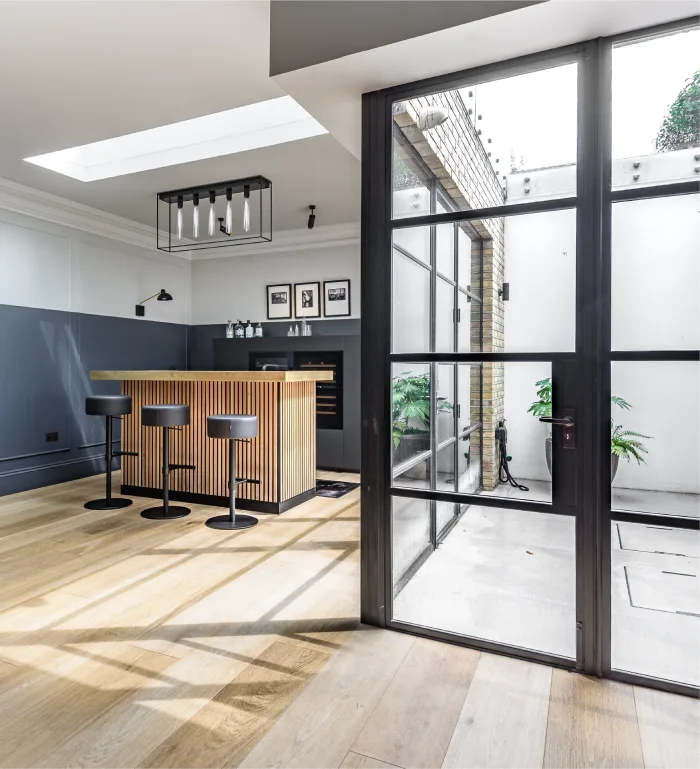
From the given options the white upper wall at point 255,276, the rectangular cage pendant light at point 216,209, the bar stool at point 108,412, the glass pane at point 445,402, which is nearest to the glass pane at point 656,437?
the glass pane at point 445,402

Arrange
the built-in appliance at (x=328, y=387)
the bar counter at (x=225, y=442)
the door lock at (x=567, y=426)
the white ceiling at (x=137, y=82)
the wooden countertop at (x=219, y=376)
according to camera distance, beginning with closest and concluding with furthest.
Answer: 1. the door lock at (x=567, y=426)
2. the white ceiling at (x=137, y=82)
3. the wooden countertop at (x=219, y=376)
4. the bar counter at (x=225, y=442)
5. the built-in appliance at (x=328, y=387)

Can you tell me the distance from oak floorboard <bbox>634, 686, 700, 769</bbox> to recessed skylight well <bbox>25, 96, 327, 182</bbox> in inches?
136

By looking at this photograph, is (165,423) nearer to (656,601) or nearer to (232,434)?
(232,434)

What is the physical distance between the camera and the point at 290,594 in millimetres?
2617

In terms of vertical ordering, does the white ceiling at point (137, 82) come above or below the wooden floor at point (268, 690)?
above

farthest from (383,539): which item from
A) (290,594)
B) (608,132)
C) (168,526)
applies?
(168,526)

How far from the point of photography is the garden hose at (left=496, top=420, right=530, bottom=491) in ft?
6.91

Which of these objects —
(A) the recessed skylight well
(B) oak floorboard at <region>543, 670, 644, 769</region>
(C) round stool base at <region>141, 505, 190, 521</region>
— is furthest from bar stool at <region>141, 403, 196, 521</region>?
(B) oak floorboard at <region>543, 670, 644, 769</region>

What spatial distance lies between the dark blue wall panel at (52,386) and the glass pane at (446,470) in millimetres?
4144

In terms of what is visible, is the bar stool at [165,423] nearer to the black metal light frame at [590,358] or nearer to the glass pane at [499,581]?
the glass pane at [499,581]

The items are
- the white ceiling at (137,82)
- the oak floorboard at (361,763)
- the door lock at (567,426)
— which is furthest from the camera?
the white ceiling at (137,82)

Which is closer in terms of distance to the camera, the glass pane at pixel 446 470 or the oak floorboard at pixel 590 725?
the oak floorboard at pixel 590 725

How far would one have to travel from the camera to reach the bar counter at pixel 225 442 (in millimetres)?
4121

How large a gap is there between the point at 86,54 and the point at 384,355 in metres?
2.22
